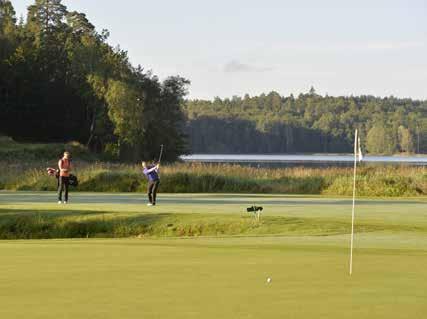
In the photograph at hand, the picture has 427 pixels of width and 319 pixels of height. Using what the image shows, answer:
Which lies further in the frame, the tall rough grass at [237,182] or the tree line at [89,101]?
the tree line at [89,101]

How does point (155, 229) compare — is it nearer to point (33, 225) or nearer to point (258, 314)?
point (33, 225)

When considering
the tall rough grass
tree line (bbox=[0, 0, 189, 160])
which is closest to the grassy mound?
the tall rough grass

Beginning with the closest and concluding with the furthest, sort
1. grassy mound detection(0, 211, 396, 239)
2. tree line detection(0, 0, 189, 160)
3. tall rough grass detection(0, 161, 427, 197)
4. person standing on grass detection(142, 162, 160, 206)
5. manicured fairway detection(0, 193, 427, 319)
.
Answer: manicured fairway detection(0, 193, 427, 319), grassy mound detection(0, 211, 396, 239), person standing on grass detection(142, 162, 160, 206), tall rough grass detection(0, 161, 427, 197), tree line detection(0, 0, 189, 160)

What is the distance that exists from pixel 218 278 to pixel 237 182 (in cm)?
3493

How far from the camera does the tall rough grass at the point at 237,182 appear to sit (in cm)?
4525

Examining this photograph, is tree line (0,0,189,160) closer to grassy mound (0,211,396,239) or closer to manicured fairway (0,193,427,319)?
grassy mound (0,211,396,239)

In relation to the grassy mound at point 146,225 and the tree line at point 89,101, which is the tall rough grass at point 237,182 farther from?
the tree line at point 89,101

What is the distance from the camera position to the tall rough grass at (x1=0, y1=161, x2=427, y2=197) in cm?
4525

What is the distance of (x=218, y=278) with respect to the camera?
40.8 ft

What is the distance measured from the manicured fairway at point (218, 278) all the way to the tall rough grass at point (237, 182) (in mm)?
23855

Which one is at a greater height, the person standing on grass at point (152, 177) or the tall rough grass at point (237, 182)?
the person standing on grass at point (152, 177)

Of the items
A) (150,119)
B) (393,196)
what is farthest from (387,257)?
(150,119)

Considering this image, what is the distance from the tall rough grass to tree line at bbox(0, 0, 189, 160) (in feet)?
134

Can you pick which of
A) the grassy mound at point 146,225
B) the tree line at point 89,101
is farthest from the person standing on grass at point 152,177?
the tree line at point 89,101
